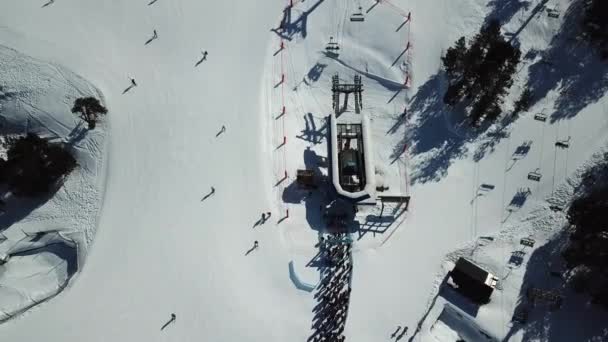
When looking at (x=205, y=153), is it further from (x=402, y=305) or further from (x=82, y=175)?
(x=402, y=305)

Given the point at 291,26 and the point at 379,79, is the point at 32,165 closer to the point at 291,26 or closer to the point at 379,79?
the point at 291,26

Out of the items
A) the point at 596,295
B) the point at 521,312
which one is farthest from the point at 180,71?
the point at 596,295

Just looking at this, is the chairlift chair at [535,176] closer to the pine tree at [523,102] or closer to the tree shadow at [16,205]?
the pine tree at [523,102]

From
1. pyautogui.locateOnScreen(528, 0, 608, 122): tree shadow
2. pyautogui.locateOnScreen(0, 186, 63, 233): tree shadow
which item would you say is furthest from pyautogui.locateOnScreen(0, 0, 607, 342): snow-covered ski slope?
pyautogui.locateOnScreen(0, 186, 63, 233): tree shadow

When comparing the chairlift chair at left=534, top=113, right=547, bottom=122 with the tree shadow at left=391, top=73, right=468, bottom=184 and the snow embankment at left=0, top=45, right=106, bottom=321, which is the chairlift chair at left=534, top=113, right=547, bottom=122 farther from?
the snow embankment at left=0, top=45, right=106, bottom=321

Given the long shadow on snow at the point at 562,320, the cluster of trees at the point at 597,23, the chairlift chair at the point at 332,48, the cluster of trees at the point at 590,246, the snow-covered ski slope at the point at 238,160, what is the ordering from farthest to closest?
Result: 1. the chairlift chair at the point at 332,48
2. the cluster of trees at the point at 597,23
3. the long shadow on snow at the point at 562,320
4. the snow-covered ski slope at the point at 238,160
5. the cluster of trees at the point at 590,246

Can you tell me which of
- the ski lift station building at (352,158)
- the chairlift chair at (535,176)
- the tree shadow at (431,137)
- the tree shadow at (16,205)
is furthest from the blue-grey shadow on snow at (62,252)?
the chairlift chair at (535,176)

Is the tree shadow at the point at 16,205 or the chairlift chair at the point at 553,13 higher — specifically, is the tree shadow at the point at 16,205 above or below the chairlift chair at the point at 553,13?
below

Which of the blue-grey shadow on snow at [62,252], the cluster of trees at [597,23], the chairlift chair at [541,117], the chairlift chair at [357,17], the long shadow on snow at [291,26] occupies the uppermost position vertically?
the cluster of trees at [597,23]
